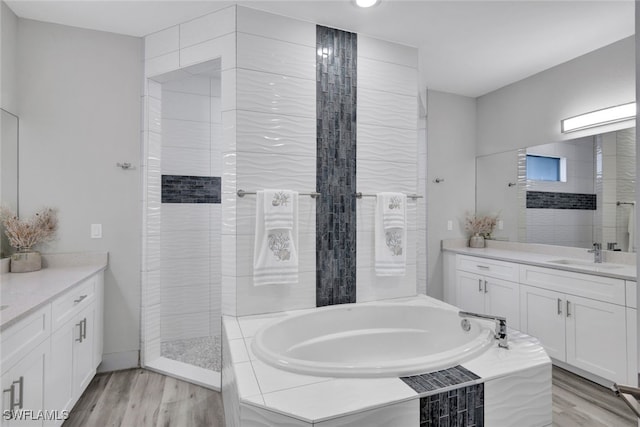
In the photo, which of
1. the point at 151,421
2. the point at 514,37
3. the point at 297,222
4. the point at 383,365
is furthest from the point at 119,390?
the point at 514,37

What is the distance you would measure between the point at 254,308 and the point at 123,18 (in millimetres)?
2201

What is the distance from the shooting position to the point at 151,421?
77.8 inches

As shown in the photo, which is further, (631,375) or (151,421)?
(631,375)

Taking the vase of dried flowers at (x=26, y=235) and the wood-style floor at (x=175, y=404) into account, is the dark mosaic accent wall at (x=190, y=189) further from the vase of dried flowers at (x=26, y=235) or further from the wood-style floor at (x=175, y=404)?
the wood-style floor at (x=175, y=404)

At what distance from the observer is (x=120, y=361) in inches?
101

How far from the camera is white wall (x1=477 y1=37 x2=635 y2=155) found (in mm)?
2672

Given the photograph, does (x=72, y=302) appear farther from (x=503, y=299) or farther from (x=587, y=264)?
(x=587, y=264)

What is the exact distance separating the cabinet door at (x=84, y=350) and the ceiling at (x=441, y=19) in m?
2.00

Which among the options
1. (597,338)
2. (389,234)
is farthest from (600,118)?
(389,234)

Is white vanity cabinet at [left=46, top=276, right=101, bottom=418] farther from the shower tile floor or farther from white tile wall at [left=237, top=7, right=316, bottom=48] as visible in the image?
white tile wall at [left=237, top=7, right=316, bottom=48]

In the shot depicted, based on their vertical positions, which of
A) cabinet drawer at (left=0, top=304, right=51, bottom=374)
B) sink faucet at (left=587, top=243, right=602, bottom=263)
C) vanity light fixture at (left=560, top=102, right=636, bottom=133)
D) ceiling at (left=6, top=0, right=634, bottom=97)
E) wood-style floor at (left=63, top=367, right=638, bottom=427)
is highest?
ceiling at (left=6, top=0, right=634, bottom=97)

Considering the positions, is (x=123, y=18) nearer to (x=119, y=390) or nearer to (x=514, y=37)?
Answer: (x=119, y=390)

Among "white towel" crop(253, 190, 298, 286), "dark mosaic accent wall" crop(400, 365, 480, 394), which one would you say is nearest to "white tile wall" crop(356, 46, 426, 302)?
"white towel" crop(253, 190, 298, 286)

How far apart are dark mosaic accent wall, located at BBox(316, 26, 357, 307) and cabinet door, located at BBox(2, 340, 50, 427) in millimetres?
1521
